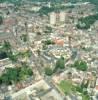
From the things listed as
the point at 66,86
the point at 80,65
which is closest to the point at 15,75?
the point at 66,86

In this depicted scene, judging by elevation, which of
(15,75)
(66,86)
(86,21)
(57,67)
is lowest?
(66,86)

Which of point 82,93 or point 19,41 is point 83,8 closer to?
point 19,41

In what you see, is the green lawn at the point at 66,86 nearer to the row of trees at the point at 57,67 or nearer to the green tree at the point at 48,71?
the green tree at the point at 48,71

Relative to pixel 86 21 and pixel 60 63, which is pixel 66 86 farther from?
pixel 86 21

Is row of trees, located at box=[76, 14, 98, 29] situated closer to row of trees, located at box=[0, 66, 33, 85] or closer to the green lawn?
row of trees, located at box=[0, 66, 33, 85]

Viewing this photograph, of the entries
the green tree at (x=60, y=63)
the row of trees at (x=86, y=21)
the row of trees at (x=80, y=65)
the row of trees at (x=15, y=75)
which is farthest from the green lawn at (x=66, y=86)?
the row of trees at (x=86, y=21)

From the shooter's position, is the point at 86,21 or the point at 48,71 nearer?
the point at 48,71

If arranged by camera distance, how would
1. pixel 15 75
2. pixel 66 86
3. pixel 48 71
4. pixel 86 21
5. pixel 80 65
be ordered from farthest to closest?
pixel 86 21 → pixel 80 65 → pixel 48 71 → pixel 15 75 → pixel 66 86

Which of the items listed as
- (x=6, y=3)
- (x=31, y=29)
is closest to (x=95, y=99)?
(x=31, y=29)

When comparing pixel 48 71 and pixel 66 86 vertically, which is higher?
pixel 48 71
